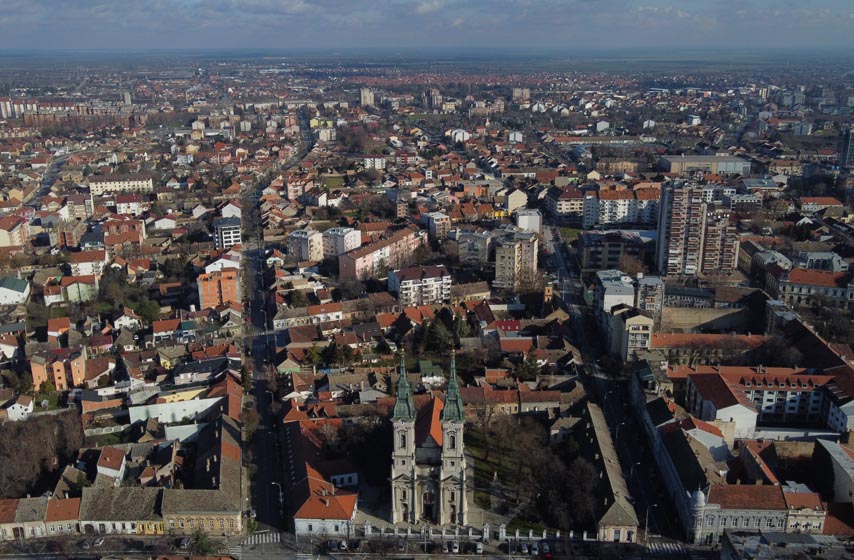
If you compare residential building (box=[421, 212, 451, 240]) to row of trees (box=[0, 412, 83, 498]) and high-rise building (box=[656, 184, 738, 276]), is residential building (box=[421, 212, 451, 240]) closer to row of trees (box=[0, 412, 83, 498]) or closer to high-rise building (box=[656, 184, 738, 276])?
high-rise building (box=[656, 184, 738, 276])

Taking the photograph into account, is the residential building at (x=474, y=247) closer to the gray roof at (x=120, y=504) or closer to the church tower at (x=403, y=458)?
the church tower at (x=403, y=458)

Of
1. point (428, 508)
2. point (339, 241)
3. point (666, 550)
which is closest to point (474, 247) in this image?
point (339, 241)

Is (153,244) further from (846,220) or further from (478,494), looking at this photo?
(846,220)

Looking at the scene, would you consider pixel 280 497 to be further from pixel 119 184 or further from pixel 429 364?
pixel 119 184

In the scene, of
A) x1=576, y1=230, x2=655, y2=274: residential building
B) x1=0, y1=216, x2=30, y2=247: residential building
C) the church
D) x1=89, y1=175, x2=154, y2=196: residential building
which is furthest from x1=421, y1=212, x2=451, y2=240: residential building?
the church

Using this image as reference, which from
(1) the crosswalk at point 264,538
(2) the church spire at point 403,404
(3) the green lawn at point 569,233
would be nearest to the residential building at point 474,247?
(3) the green lawn at point 569,233

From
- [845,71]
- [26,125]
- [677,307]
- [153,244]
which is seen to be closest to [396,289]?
[677,307]
